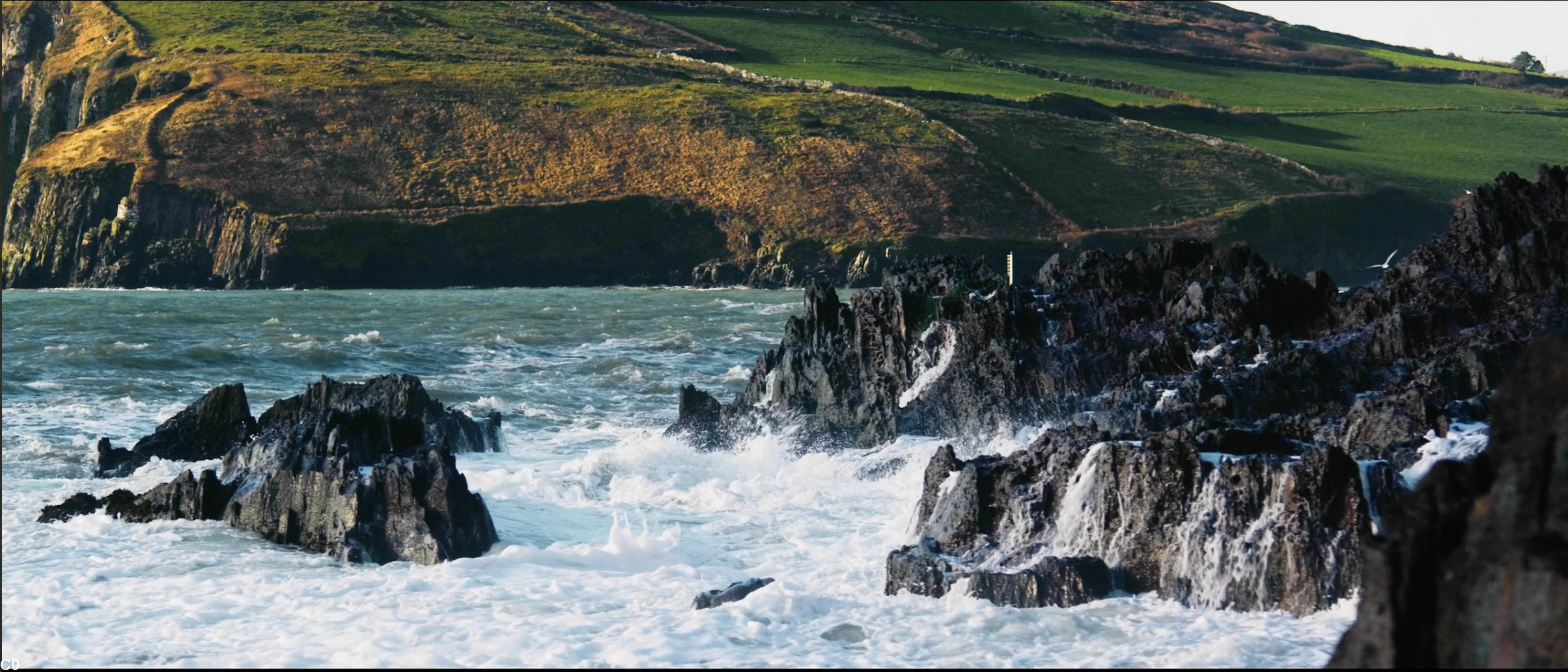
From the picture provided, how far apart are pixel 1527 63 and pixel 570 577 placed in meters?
171

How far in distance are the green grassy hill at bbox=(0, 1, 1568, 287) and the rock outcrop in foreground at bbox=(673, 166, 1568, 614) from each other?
56664 millimetres

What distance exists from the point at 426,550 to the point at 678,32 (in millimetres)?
116285

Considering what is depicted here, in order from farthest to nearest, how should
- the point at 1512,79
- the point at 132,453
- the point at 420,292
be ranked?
the point at 1512,79
the point at 420,292
the point at 132,453

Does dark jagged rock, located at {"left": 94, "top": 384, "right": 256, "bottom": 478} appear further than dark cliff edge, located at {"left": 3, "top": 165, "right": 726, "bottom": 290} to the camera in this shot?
No

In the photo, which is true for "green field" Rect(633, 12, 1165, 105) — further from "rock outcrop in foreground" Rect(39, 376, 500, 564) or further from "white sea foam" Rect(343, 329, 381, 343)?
"rock outcrop in foreground" Rect(39, 376, 500, 564)

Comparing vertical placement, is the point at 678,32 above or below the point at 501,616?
above

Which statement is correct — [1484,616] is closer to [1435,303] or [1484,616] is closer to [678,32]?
[1435,303]

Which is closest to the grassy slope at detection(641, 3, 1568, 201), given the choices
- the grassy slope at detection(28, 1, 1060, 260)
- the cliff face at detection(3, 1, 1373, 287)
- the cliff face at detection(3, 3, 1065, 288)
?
the cliff face at detection(3, 1, 1373, 287)

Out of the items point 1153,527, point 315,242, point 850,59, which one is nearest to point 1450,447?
point 1153,527

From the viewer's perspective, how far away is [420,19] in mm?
123250

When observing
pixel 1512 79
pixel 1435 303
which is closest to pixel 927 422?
pixel 1435 303

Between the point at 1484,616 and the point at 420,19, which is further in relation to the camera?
the point at 420,19

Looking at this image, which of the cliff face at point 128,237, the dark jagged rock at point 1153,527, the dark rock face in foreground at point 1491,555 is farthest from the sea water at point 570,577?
the cliff face at point 128,237

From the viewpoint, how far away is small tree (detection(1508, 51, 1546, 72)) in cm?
16012
